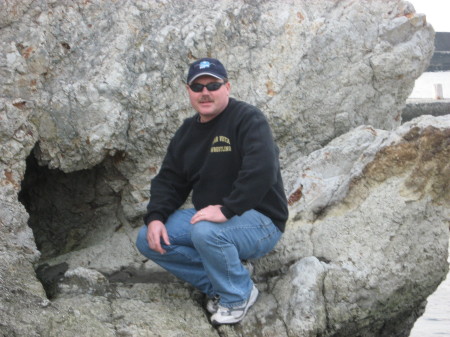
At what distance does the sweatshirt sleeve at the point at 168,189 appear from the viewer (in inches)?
137

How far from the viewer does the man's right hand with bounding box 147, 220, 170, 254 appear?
10.9ft

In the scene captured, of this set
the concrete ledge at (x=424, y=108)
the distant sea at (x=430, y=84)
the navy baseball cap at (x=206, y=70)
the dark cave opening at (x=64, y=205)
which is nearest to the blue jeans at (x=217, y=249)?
the navy baseball cap at (x=206, y=70)

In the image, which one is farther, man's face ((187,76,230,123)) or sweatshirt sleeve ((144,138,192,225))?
sweatshirt sleeve ((144,138,192,225))

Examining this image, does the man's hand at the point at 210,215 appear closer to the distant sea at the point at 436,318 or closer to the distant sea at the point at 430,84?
the distant sea at the point at 436,318

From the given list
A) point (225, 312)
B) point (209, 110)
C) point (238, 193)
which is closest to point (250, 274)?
point (225, 312)

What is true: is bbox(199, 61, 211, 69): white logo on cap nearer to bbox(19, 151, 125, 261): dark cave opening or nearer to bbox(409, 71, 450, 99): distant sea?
bbox(19, 151, 125, 261): dark cave opening

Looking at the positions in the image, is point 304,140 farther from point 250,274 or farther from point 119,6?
point 119,6

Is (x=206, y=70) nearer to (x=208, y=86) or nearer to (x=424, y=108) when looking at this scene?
(x=208, y=86)

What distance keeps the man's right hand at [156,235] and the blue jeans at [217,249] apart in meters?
0.04

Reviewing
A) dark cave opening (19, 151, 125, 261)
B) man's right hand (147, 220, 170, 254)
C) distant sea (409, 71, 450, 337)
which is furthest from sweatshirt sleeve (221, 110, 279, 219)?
distant sea (409, 71, 450, 337)

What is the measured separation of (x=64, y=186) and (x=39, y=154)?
1.64 feet

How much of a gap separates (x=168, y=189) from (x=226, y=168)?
0.38m

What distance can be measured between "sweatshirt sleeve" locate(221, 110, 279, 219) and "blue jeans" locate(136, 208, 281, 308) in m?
0.12

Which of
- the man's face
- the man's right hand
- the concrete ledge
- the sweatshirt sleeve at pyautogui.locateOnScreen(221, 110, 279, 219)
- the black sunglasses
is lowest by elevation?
the concrete ledge
